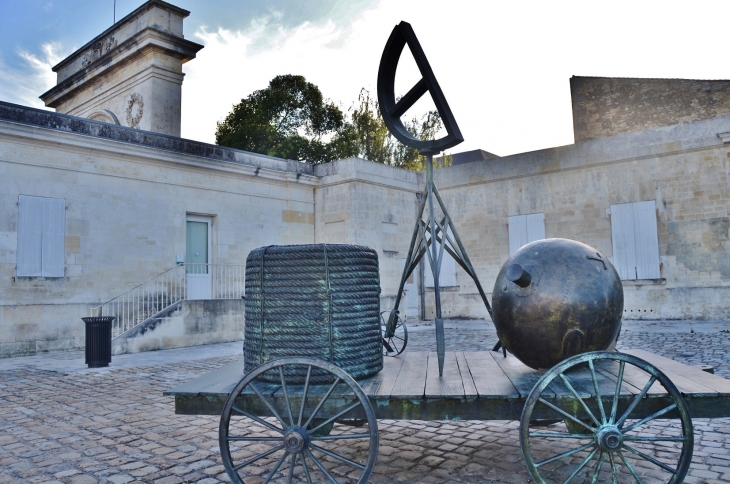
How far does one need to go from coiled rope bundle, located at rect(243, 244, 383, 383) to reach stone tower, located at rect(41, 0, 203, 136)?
16427mm

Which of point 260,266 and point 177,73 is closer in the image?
point 260,266

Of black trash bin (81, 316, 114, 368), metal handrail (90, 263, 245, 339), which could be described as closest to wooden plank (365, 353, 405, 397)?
black trash bin (81, 316, 114, 368)

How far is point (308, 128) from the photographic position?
2784 centimetres

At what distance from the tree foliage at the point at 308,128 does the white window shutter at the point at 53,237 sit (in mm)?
14750

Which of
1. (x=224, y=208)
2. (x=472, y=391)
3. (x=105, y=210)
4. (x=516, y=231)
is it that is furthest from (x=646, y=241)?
(x=472, y=391)

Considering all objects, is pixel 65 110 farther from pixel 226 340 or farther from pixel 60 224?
pixel 226 340

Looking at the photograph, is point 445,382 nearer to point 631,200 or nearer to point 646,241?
point 646,241

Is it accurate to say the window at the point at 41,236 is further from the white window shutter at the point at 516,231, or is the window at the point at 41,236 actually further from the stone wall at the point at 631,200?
the white window shutter at the point at 516,231

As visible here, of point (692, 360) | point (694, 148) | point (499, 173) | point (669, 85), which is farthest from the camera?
point (669, 85)

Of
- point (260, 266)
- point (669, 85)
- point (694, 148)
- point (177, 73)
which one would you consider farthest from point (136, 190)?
point (669, 85)

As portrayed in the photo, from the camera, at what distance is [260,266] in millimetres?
3537

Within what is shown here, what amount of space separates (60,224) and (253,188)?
→ 5222 mm

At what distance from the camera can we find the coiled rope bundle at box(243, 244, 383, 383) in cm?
339

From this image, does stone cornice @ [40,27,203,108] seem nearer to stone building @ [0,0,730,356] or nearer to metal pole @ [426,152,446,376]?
stone building @ [0,0,730,356]
